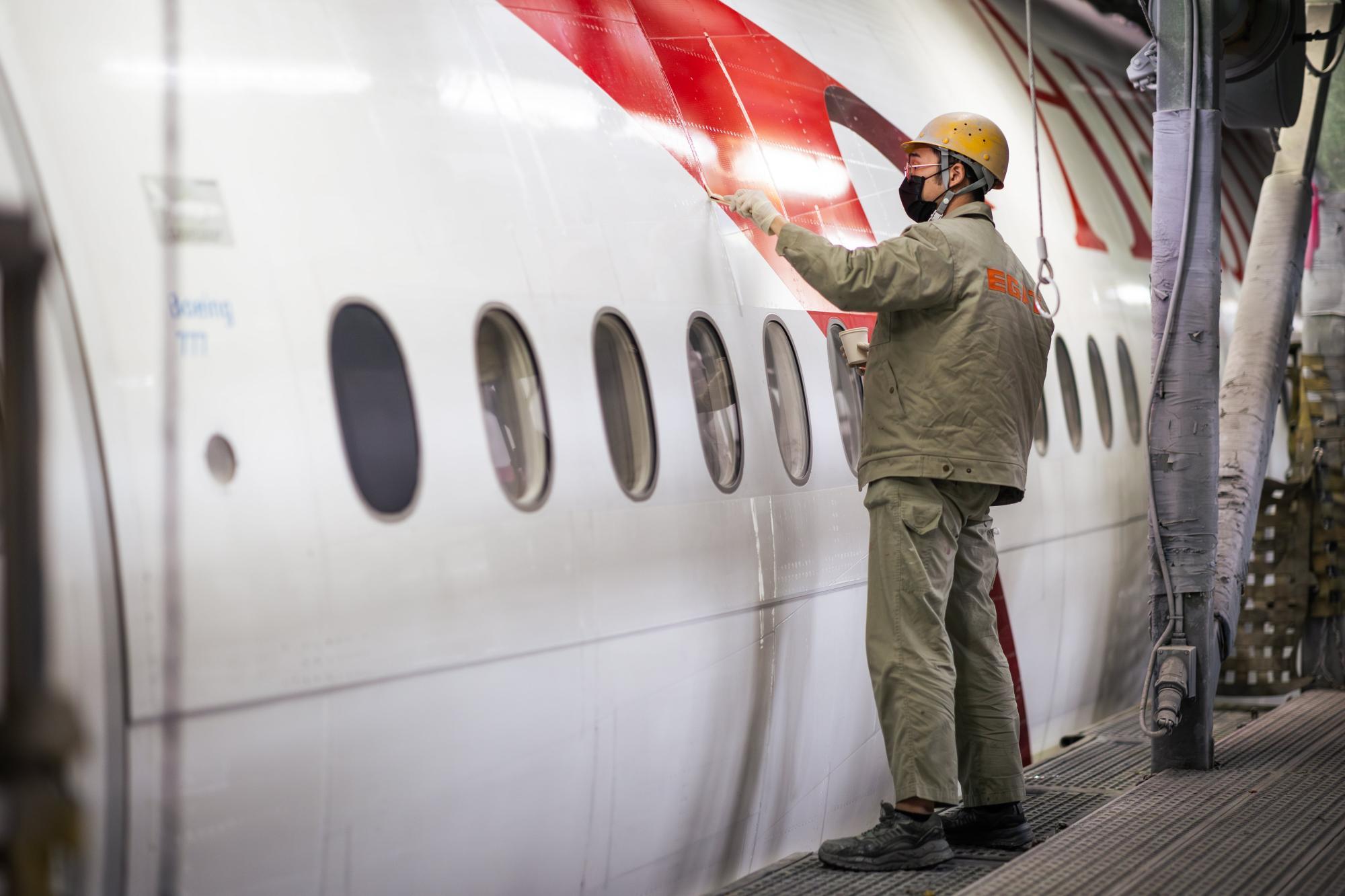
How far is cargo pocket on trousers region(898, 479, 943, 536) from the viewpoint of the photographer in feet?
13.8

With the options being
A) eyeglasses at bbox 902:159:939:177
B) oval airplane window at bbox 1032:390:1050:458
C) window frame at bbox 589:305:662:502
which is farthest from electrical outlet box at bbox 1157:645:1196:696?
window frame at bbox 589:305:662:502

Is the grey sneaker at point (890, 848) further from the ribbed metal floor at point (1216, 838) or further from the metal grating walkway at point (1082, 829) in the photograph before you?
the ribbed metal floor at point (1216, 838)

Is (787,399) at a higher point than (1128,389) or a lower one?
lower

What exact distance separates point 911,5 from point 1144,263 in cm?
240

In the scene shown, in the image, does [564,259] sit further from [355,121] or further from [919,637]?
[919,637]

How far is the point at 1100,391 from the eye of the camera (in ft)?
23.2

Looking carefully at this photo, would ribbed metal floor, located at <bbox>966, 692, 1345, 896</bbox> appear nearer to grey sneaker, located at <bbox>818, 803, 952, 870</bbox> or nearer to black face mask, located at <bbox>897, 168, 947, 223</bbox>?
grey sneaker, located at <bbox>818, 803, 952, 870</bbox>

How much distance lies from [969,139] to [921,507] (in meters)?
1.19

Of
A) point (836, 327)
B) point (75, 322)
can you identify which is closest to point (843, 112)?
point (836, 327)

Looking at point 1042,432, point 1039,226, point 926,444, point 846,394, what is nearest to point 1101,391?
point 1039,226

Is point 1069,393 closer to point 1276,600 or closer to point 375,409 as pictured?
point 1276,600

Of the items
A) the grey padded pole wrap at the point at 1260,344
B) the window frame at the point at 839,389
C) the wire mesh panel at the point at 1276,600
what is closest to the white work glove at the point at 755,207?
the window frame at the point at 839,389

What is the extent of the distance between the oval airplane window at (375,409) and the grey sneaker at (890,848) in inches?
75.4

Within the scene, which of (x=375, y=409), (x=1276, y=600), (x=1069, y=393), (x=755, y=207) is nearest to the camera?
(x=375, y=409)
